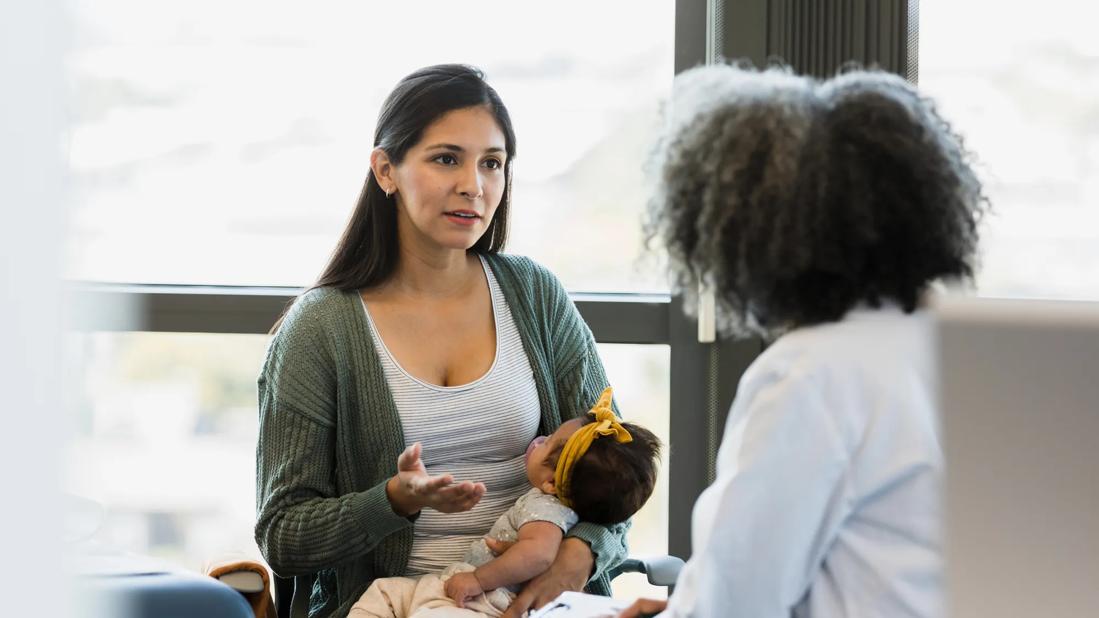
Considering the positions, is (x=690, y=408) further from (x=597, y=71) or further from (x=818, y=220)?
(x=818, y=220)

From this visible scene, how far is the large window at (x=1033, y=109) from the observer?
2490 millimetres

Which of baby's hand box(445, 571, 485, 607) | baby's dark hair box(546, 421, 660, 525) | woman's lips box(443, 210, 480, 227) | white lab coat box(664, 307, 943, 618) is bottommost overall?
baby's hand box(445, 571, 485, 607)

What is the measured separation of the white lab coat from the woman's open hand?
0.61 m

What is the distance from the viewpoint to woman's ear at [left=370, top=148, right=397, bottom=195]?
209 cm

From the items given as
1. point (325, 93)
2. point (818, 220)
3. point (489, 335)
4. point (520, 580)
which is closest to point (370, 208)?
point (489, 335)

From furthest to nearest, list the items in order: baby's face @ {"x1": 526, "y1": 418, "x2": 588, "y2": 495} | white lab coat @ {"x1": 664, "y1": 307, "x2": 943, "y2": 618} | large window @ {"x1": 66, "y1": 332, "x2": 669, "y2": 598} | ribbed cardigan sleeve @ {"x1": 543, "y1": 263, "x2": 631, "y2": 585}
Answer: large window @ {"x1": 66, "y1": 332, "x2": 669, "y2": 598}, ribbed cardigan sleeve @ {"x1": 543, "y1": 263, "x2": 631, "y2": 585}, baby's face @ {"x1": 526, "y1": 418, "x2": 588, "y2": 495}, white lab coat @ {"x1": 664, "y1": 307, "x2": 943, "y2": 618}

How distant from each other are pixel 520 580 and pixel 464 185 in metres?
0.68

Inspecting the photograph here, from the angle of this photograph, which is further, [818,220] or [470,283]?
[470,283]

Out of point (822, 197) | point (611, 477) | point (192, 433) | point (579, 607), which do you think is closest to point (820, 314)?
point (822, 197)

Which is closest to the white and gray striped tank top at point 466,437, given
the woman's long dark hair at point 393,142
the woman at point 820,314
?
the woman's long dark hair at point 393,142

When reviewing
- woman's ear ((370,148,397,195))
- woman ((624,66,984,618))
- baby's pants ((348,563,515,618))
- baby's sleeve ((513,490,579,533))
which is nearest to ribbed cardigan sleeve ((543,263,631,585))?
baby's sleeve ((513,490,579,533))

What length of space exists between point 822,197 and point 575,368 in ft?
3.33

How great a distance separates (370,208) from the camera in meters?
2.15

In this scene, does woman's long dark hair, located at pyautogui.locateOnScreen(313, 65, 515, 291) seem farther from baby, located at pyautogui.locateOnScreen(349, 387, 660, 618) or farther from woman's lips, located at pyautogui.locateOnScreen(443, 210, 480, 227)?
baby, located at pyautogui.locateOnScreen(349, 387, 660, 618)
